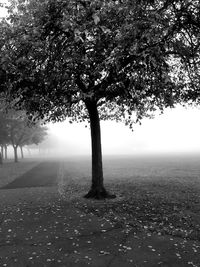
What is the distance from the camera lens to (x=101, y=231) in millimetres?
10945

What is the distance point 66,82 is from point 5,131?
4375 cm

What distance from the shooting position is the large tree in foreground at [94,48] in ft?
36.3

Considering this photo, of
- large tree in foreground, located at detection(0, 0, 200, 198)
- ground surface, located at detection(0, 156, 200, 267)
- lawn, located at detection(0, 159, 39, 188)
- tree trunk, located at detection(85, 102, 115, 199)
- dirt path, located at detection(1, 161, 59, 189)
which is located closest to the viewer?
ground surface, located at detection(0, 156, 200, 267)

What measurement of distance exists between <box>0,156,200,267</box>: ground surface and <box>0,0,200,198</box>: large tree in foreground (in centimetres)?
523

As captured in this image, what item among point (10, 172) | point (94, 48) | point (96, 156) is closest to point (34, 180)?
point (10, 172)

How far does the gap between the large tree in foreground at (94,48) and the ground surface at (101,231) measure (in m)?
5.23

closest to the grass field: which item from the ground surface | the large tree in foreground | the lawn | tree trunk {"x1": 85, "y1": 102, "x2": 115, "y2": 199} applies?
the ground surface

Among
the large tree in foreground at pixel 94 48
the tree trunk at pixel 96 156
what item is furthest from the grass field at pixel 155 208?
the large tree in foreground at pixel 94 48

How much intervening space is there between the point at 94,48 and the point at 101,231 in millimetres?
7522

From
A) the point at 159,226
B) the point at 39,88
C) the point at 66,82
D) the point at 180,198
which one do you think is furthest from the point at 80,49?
the point at 180,198

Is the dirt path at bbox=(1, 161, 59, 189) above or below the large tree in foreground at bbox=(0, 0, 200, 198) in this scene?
below

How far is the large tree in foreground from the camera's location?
11055 mm

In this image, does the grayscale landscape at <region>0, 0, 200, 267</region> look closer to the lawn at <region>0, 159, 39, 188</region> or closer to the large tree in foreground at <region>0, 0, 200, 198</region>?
the large tree in foreground at <region>0, 0, 200, 198</region>

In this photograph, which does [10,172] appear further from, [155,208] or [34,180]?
[155,208]
